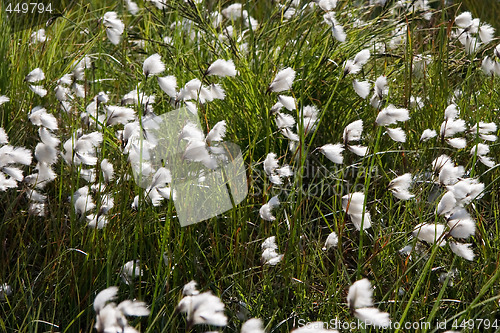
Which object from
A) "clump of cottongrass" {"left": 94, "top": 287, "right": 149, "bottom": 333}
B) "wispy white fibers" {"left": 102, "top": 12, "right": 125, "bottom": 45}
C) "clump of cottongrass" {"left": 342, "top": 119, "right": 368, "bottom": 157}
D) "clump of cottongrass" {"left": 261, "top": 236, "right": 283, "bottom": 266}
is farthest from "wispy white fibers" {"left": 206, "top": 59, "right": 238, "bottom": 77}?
"clump of cottongrass" {"left": 94, "top": 287, "right": 149, "bottom": 333}

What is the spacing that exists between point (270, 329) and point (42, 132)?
0.90 m

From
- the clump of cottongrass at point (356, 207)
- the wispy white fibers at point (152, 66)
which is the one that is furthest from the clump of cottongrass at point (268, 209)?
the wispy white fibers at point (152, 66)

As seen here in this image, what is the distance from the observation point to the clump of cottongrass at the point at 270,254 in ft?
4.54

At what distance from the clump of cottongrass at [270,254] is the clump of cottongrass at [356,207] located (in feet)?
0.75

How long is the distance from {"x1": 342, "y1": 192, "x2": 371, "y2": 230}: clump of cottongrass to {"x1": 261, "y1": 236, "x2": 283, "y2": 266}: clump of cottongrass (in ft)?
0.75

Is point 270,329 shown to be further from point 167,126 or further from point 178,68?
point 178,68

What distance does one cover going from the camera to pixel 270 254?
142 centimetres

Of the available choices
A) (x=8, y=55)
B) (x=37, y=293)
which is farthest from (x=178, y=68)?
(x=37, y=293)

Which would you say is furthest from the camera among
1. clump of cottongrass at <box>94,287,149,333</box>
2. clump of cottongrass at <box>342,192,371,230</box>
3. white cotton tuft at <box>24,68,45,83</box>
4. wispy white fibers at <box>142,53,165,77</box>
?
white cotton tuft at <box>24,68,45,83</box>

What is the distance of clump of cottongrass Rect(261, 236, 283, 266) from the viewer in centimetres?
138

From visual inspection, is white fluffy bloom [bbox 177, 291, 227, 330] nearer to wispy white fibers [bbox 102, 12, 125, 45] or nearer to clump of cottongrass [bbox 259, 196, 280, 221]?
clump of cottongrass [bbox 259, 196, 280, 221]

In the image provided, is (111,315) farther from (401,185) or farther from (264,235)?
(401,185)

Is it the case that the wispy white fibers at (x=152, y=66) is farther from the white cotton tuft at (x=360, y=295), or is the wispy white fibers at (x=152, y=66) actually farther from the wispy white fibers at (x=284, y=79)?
the white cotton tuft at (x=360, y=295)

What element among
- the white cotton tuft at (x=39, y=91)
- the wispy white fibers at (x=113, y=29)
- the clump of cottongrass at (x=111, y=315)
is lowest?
the clump of cottongrass at (x=111, y=315)
